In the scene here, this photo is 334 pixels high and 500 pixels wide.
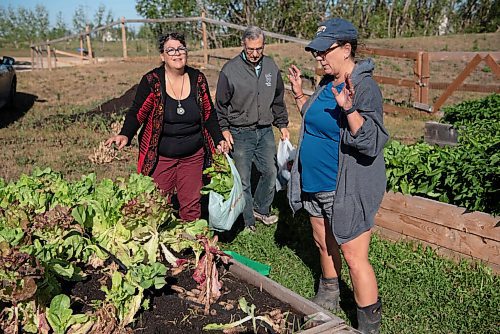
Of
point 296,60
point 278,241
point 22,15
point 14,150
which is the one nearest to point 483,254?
point 278,241

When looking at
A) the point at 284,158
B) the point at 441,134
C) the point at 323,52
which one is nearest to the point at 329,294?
the point at 323,52

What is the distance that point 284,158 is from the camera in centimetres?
571

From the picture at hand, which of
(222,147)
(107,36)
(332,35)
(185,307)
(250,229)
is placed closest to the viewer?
(332,35)

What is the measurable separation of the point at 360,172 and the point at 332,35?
2.59 ft

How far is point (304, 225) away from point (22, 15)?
5287 cm

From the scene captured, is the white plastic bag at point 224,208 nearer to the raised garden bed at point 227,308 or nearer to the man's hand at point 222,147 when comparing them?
the man's hand at point 222,147

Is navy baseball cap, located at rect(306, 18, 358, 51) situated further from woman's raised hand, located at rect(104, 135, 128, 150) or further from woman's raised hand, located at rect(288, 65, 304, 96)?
woman's raised hand, located at rect(104, 135, 128, 150)

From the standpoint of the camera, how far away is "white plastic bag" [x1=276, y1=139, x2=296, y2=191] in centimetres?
565

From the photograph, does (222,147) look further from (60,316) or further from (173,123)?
(60,316)

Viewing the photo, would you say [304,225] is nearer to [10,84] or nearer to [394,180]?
[394,180]

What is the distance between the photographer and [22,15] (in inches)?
2040

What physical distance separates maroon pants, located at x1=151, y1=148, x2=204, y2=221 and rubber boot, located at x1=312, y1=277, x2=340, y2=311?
1.61 meters

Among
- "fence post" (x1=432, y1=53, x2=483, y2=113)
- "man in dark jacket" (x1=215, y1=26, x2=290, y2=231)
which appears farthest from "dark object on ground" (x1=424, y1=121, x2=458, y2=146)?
"fence post" (x1=432, y1=53, x2=483, y2=113)

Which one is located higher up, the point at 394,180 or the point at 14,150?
the point at 394,180
